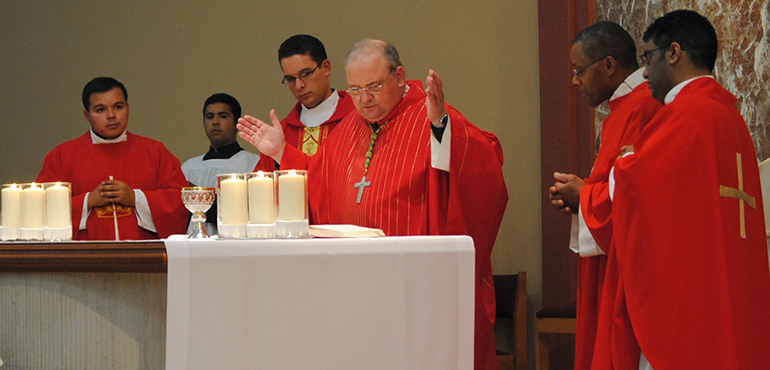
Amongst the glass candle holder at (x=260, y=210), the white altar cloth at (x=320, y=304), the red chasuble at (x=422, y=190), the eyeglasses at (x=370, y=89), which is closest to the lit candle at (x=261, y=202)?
the glass candle holder at (x=260, y=210)

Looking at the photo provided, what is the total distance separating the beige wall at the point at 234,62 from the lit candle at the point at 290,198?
11.3 feet

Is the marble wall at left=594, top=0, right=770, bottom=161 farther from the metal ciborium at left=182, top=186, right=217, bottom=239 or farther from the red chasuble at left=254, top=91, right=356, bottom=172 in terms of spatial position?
the metal ciborium at left=182, top=186, right=217, bottom=239

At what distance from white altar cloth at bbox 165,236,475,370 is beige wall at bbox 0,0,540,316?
3.36m

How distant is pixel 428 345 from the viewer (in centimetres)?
192

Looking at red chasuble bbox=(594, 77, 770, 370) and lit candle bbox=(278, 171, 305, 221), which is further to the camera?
red chasuble bbox=(594, 77, 770, 370)

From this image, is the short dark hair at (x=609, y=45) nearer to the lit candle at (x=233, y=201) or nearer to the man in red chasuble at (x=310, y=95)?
the man in red chasuble at (x=310, y=95)

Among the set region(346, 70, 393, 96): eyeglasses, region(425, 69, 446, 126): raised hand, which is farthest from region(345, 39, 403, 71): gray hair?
region(425, 69, 446, 126): raised hand

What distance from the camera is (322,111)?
4188 mm

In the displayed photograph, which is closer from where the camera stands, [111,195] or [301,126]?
[111,195]

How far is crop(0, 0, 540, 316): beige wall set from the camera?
17.1ft

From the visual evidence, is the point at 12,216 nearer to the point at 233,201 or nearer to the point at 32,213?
the point at 32,213

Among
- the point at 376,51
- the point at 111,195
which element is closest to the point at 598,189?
the point at 376,51

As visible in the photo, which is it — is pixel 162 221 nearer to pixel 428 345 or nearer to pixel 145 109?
pixel 428 345

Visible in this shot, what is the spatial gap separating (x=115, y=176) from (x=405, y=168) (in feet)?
5.73
